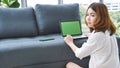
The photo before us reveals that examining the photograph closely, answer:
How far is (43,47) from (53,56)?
6.0 inches

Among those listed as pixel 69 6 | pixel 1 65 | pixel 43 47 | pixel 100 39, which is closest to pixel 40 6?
pixel 69 6

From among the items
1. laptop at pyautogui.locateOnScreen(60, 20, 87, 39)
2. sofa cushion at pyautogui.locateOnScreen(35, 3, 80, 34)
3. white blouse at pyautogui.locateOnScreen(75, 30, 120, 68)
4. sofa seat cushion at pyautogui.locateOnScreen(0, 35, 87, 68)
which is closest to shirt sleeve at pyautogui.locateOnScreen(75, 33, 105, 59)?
white blouse at pyautogui.locateOnScreen(75, 30, 120, 68)

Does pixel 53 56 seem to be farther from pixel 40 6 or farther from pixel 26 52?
pixel 40 6

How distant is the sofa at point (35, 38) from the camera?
7.27ft

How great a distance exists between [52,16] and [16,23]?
21.7 inches

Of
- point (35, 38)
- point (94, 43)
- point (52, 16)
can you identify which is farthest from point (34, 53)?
point (52, 16)

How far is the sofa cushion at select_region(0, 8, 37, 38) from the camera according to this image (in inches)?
114

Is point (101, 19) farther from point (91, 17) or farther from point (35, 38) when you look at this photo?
point (35, 38)

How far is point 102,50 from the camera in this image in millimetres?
1729

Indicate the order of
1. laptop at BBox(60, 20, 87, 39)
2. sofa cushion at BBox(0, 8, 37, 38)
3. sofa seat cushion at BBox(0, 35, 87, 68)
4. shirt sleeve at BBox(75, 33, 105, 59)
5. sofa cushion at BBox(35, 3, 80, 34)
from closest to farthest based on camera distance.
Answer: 1. shirt sleeve at BBox(75, 33, 105, 59)
2. sofa seat cushion at BBox(0, 35, 87, 68)
3. laptop at BBox(60, 20, 87, 39)
4. sofa cushion at BBox(0, 8, 37, 38)
5. sofa cushion at BBox(35, 3, 80, 34)

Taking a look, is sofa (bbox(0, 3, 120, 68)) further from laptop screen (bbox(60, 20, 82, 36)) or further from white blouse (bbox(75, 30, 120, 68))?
white blouse (bbox(75, 30, 120, 68))

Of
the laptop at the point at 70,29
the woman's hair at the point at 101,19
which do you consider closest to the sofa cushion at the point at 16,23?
the laptop at the point at 70,29

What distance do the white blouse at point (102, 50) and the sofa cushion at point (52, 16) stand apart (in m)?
1.38

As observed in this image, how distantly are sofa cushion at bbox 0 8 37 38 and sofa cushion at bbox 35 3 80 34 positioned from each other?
0.42ft
